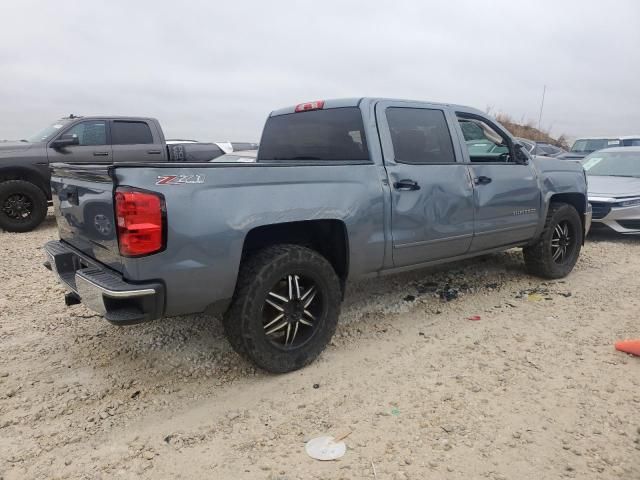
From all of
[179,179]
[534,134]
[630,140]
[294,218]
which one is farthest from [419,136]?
[534,134]

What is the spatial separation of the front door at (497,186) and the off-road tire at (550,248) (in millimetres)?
284

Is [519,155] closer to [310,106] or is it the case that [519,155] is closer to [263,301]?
[310,106]

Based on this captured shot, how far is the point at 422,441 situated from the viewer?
2555 mm

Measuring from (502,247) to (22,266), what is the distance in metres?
5.52

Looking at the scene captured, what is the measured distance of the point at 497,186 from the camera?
454 cm

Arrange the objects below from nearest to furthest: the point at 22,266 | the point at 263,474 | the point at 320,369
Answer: the point at 263,474
the point at 320,369
the point at 22,266

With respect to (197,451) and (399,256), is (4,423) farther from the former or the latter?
(399,256)

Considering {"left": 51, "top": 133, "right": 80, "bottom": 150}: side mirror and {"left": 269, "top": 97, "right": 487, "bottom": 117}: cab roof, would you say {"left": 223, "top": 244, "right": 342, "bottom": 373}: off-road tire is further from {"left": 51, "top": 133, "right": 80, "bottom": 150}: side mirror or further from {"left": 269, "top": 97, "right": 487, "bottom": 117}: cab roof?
{"left": 51, "top": 133, "right": 80, "bottom": 150}: side mirror

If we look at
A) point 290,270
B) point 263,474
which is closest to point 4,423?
point 263,474

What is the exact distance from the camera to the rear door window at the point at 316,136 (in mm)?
3816

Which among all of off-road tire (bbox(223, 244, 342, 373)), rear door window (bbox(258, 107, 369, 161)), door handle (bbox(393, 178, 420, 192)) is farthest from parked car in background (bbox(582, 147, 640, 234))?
off-road tire (bbox(223, 244, 342, 373))

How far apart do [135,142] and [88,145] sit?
78cm

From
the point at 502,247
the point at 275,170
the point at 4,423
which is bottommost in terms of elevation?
the point at 4,423

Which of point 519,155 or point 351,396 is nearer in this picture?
point 351,396
